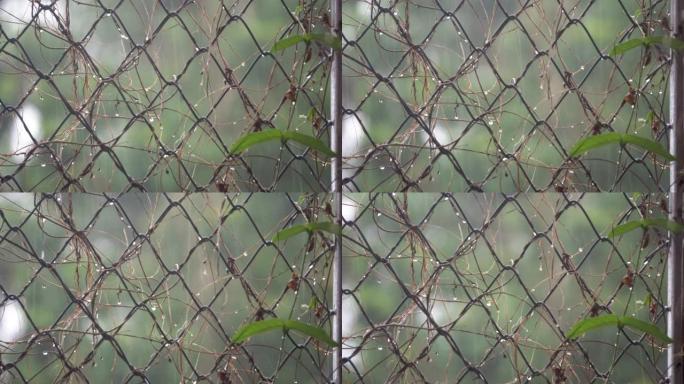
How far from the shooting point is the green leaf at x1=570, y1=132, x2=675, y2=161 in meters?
1.82

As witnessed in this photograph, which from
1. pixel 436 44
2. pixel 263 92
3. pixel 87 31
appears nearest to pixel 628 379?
pixel 436 44

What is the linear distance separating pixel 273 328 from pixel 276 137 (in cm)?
39

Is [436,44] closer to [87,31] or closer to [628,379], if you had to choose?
[87,31]

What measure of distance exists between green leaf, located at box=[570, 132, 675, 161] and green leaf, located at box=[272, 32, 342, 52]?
1.82 ft

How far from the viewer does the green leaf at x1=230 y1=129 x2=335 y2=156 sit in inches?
68.3

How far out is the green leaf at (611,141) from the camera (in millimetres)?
1822

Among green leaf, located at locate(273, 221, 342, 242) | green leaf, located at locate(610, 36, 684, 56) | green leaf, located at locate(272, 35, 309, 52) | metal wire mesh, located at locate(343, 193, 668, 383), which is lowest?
metal wire mesh, located at locate(343, 193, 668, 383)

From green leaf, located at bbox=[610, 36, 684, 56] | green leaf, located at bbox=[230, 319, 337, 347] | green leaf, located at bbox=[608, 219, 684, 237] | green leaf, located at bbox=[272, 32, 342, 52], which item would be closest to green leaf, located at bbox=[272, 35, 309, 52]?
green leaf, located at bbox=[272, 32, 342, 52]

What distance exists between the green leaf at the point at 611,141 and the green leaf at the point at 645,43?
18 centimetres

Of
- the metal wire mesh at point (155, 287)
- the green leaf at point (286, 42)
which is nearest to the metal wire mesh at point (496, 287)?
the metal wire mesh at point (155, 287)

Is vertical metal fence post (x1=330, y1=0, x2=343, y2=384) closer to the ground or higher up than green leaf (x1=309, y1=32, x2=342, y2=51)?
closer to the ground

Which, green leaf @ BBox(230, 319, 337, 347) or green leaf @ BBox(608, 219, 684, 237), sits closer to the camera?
green leaf @ BBox(230, 319, 337, 347)

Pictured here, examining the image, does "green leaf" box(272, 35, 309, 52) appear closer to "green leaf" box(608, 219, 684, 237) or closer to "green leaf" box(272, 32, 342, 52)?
"green leaf" box(272, 32, 342, 52)

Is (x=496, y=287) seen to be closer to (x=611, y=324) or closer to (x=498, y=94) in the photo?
(x=611, y=324)
